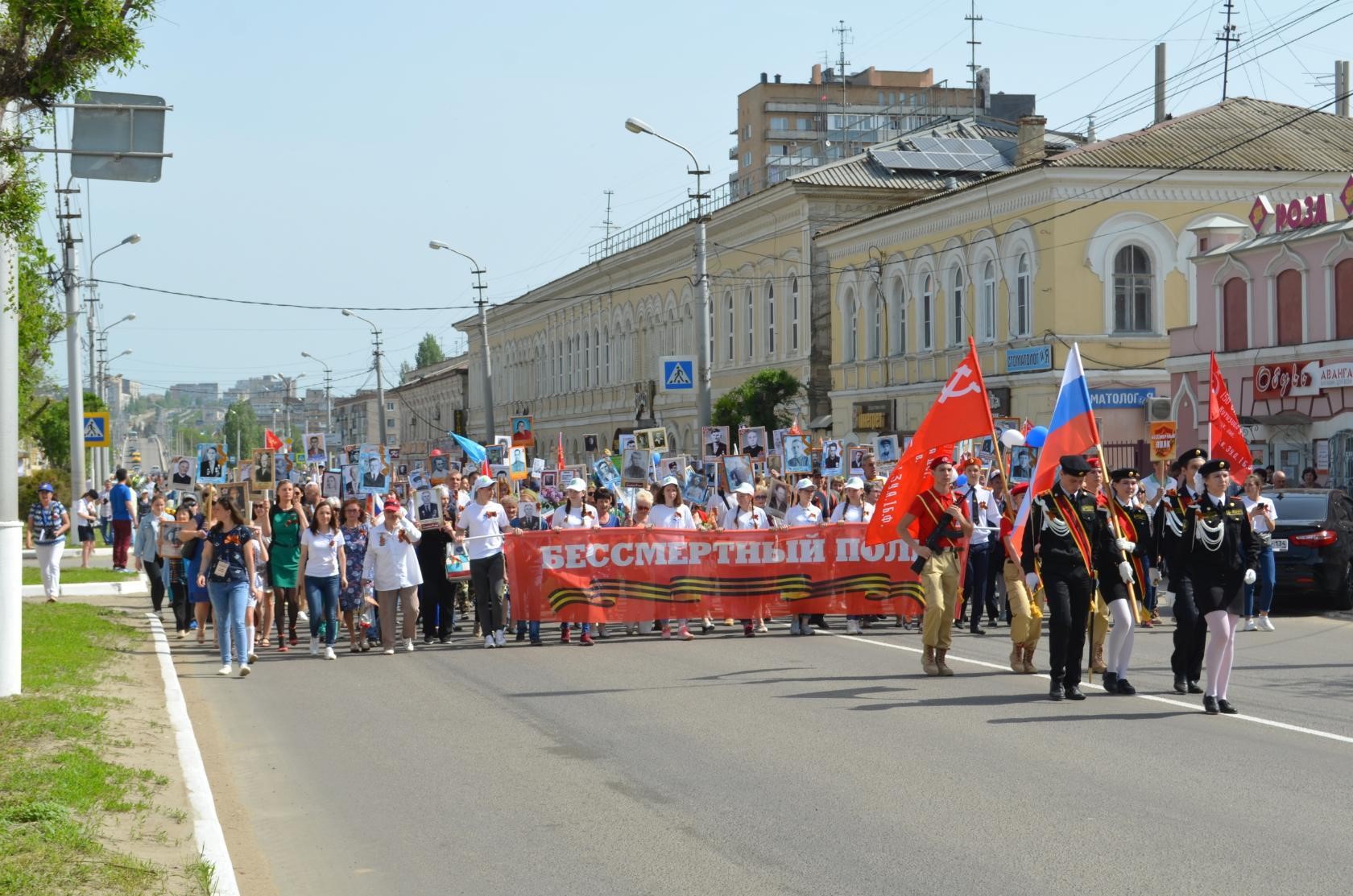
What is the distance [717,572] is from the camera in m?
19.3

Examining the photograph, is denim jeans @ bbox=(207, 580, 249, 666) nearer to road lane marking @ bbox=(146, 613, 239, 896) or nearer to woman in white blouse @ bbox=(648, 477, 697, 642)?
road lane marking @ bbox=(146, 613, 239, 896)

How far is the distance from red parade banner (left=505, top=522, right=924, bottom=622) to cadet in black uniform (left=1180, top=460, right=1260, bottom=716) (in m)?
6.97

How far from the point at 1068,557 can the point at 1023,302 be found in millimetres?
29218

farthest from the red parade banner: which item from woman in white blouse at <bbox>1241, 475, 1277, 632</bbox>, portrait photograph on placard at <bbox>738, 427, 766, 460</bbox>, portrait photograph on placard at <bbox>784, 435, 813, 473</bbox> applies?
portrait photograph on placard at <bbox>738, 427, 766, 460</bbox>

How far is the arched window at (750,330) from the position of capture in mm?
58875

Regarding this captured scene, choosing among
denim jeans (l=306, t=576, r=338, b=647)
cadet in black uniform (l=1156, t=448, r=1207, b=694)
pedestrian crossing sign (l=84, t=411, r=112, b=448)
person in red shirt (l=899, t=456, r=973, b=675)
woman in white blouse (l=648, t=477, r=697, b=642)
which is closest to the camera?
cadet in black uniform (l=1156, t=448, r=1207, b=694)

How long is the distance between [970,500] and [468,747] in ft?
32.1

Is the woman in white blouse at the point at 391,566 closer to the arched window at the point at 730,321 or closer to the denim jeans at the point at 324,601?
the denim jeans at the point at 324,601

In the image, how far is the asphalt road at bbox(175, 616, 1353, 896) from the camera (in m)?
7.59

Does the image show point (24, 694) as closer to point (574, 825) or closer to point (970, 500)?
point (574, 825)

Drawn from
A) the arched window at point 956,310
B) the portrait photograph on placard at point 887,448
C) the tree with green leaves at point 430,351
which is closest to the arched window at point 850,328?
the arched window at point 956,310

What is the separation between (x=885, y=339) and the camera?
1911 inches

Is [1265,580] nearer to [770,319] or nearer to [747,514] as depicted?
[747,514]

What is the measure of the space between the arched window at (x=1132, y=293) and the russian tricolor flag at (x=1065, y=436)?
1079 inches
